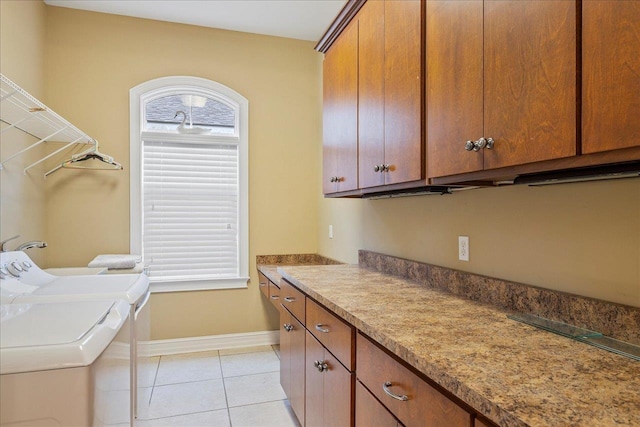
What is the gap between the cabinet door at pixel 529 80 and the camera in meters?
→ 0.90

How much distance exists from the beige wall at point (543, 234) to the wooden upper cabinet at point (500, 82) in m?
0.32

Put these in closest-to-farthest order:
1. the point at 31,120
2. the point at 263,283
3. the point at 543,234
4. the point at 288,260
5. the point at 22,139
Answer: the point at 543,234
the point at 31,120
the point at 22,139
the point at 263,283
the point at 288,260

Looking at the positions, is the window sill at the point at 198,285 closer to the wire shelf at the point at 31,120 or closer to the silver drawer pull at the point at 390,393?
the wire shelf at the point at 31,120

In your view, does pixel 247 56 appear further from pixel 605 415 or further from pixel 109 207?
pixel 605 415

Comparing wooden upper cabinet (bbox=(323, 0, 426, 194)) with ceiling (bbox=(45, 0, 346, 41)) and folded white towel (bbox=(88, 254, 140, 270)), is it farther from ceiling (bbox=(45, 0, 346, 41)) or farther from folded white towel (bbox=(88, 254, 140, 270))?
folded white towel (bbox=(88, 254, 140, 270))

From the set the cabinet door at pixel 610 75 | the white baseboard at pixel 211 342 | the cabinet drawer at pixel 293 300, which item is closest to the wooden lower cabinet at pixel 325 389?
the cabinet drawer at pixel 293 300

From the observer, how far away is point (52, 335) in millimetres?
1015

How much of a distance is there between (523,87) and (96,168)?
3.21m

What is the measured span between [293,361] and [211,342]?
5.15 feet

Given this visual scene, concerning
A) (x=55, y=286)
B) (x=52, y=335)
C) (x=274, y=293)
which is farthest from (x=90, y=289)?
(x=274, y=293)

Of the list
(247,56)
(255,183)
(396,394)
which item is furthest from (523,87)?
(247,56)

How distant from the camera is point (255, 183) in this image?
3590 millimetres

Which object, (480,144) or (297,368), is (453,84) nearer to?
(480,144)

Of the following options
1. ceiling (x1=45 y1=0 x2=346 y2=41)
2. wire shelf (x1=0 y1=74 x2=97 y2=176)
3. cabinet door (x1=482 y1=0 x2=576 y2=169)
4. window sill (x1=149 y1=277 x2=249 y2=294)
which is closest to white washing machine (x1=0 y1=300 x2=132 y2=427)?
wire shelf (x1=0 y1=74 x2=97 y2=176)
